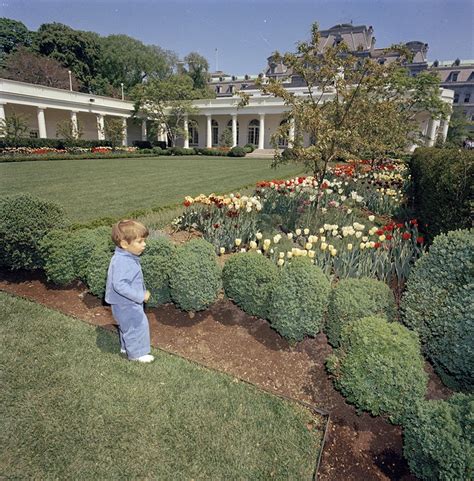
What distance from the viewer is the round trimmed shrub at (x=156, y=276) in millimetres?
3748

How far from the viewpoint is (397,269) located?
4.09 metres

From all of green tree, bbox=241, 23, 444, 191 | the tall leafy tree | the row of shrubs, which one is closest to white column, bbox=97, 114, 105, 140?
the tall leafy tree

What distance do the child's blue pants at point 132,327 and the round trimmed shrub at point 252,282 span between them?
1.08 meters

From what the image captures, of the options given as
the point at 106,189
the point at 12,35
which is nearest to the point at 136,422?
the point at 106,189

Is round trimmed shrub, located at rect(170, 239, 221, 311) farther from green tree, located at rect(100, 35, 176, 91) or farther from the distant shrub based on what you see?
green tree, located at rect(100, 35, 176, 91)

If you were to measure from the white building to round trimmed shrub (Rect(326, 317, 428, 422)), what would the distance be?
1206 inches

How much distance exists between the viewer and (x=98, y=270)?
397 centimetres

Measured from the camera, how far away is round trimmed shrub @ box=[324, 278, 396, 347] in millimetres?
3002

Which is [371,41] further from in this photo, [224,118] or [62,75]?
[62,75]

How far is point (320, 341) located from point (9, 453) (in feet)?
8.97

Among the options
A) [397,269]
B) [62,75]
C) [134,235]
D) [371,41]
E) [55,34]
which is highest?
[371,41]

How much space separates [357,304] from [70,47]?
61.9 m

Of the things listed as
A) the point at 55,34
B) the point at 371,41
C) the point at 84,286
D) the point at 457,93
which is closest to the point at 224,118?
the point at 55,34

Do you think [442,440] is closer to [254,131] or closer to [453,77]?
[254,131]
